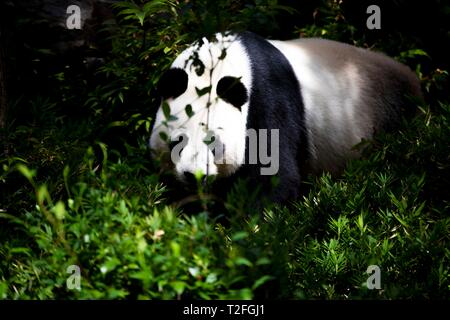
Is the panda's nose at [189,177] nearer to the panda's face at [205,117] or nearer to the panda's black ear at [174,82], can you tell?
the panda's face at [205,117]

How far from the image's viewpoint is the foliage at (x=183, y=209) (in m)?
2.38

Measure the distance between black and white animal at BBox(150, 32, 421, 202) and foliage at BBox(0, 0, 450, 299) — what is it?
A: 0.65 ft

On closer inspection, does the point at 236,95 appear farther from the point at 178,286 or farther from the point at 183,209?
the point at 178,286

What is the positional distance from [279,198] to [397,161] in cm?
75

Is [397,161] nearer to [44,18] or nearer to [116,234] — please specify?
[116,234]

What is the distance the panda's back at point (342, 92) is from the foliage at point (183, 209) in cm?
33

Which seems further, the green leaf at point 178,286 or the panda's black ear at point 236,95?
the panda's black ear at point 236,95

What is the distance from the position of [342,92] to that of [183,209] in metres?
1.63

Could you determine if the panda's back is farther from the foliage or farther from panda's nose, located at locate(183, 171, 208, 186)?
panda's nose, located at locate(183, 171, 208, 186)

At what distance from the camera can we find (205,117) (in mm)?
3588

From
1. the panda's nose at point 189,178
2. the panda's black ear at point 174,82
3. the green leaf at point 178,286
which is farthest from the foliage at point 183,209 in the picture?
the panda's black ear at point 174,82

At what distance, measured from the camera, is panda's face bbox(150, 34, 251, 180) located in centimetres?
346

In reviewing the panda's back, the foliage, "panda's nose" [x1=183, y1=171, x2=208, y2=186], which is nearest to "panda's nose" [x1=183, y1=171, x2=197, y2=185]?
"panda's nose" [x1=183, y1=171, x2=208, y2=186]
